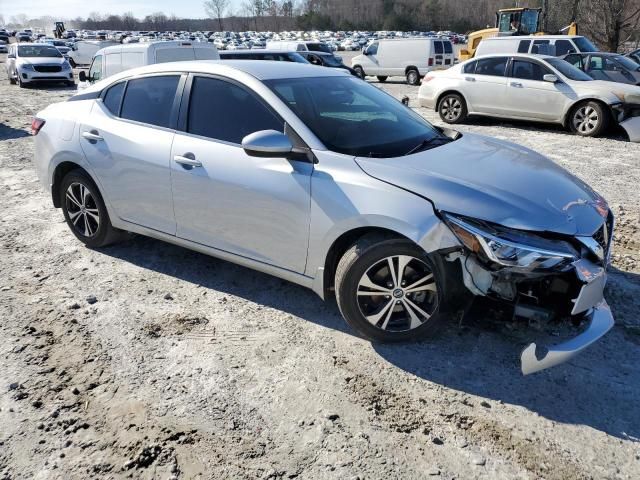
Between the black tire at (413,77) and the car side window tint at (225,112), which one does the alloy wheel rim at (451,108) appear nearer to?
the car side window tint at (225,112)

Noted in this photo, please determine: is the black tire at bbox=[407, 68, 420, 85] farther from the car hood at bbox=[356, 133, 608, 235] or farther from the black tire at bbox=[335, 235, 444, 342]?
the black tire at bbox=[335, 235, 444, 342]

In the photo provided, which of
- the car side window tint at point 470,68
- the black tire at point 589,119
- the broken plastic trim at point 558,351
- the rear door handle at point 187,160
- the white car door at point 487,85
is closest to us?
the broken plastic trim at point 558,351

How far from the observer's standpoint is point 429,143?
151 inches

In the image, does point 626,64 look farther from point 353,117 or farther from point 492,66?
point 353,117

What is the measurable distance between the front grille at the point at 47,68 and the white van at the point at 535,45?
1550 cm

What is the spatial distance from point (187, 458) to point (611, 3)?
31.4 meters

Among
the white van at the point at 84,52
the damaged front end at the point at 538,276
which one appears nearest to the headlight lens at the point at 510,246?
the damaged front end at the point at 538,276

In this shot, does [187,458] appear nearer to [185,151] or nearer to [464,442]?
[464,442]

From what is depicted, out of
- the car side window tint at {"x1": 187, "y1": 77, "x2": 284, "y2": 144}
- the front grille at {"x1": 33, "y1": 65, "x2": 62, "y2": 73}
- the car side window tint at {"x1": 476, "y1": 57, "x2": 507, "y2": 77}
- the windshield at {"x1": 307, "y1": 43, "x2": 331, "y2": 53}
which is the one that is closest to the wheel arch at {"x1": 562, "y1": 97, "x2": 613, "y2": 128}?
the car side window tint at {"x1": 476, "y1": 57, "x2": 507, "y2": 77}

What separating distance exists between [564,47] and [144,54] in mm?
12190

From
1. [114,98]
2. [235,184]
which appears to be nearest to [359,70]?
[114,98]

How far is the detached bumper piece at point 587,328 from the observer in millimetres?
2723

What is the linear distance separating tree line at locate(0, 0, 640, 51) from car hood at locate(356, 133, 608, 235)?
1139 inches

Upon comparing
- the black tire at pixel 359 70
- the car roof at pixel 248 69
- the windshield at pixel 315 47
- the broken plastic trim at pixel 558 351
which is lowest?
the broken plastic trim at pixel 558 351
